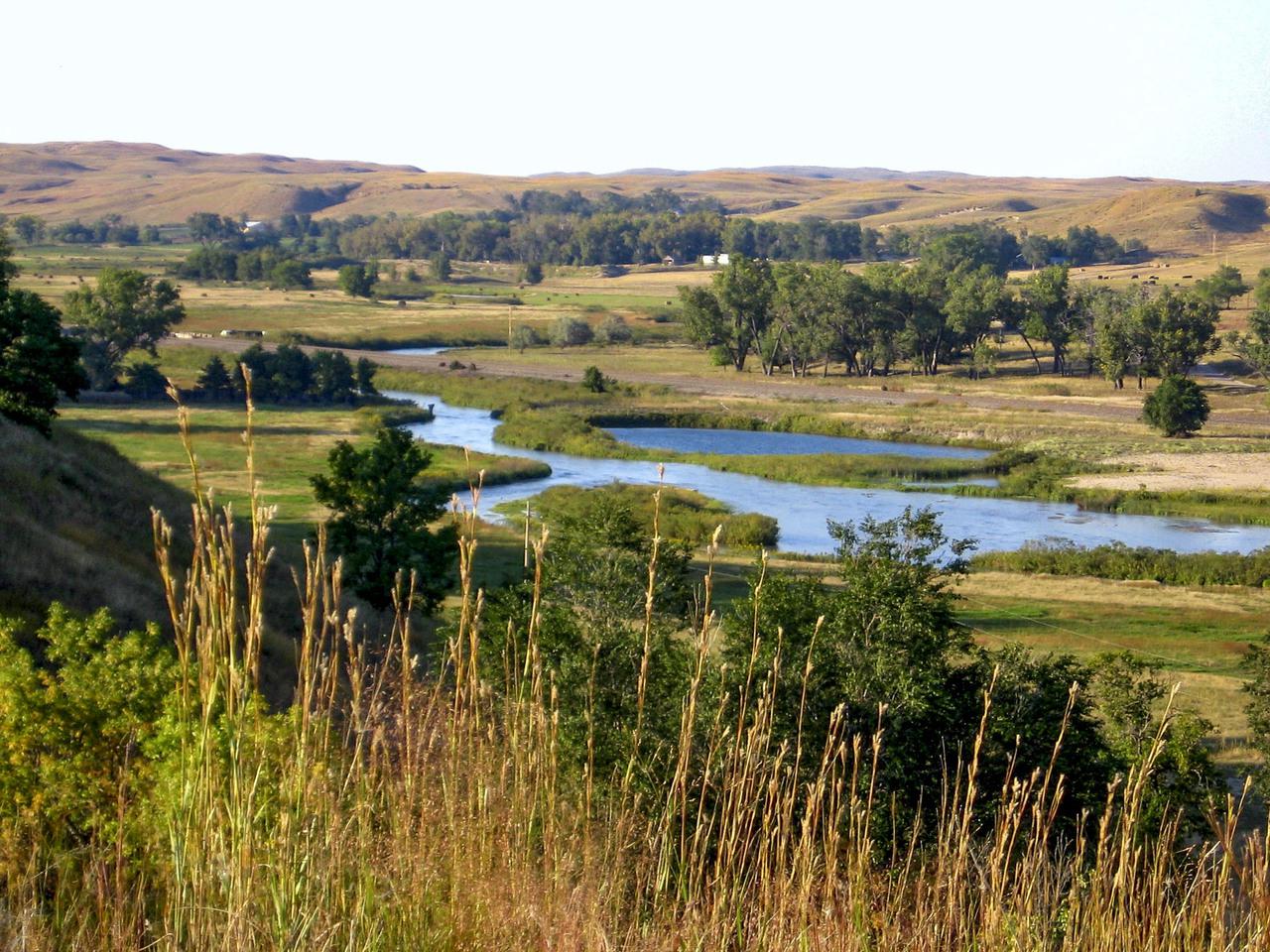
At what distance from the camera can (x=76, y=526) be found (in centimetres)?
2322

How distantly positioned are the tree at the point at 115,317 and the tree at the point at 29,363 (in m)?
44.3

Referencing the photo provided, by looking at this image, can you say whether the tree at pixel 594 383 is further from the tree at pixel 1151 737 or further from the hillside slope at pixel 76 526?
the tree at pixel 1151 737

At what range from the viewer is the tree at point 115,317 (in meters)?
76.0

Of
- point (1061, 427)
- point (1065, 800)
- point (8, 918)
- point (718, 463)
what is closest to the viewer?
point (8, 918)

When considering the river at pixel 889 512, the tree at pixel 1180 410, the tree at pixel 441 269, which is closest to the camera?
the river at pixel 889 512

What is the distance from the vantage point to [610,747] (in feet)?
40.2

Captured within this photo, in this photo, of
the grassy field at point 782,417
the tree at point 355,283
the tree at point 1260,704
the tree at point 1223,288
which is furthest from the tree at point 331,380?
the tree at point 1223,288

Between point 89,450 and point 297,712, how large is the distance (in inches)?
1233

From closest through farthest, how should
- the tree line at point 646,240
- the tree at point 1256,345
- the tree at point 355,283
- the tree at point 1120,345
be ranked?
the tree at point 1256,345
the tree at point 1120,345
the tree at point 355,283
the tree line at point 646,240

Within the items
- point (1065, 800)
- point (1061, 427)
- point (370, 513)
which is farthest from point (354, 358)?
point (1065, 800)

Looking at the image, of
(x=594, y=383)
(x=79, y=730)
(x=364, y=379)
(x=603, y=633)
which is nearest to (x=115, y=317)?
(x=364, y=379)

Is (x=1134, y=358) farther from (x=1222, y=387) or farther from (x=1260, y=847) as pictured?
(x=1260, y=847)

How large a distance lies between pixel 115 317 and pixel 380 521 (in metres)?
56.5

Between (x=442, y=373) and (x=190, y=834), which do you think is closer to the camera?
(x=190, y=834)
